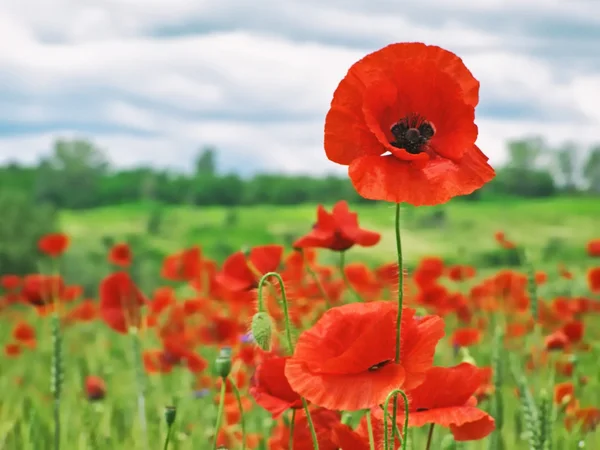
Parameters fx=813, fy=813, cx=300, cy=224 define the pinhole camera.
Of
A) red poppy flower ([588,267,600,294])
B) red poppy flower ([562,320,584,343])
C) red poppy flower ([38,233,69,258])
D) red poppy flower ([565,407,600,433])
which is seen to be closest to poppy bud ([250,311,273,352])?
red poppy flower ([565,407,600,433])

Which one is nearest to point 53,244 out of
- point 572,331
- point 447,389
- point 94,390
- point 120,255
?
point 120,255

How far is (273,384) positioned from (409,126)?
47 centimetres

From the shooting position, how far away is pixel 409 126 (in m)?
1.15

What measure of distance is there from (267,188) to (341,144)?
29.8ft

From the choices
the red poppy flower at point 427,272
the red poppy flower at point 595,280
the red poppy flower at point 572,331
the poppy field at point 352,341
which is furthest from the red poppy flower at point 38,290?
the red poppy flower at point 595,280

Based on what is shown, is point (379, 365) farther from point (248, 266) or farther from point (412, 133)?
point (248, 266)

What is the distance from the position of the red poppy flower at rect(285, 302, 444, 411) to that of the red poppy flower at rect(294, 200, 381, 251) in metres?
0.46

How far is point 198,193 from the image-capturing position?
32.9 ft

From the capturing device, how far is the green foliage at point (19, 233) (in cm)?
711

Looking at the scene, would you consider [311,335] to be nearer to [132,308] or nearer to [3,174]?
[132,308]

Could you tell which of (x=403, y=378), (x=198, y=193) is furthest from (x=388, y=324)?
(x=198, y=193)

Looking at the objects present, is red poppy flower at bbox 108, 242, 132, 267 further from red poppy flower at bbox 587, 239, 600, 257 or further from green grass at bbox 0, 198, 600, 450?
red poppy flower at bbox 587, 239, 600, 257

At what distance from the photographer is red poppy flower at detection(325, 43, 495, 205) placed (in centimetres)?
104

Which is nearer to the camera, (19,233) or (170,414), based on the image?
(170,414)
